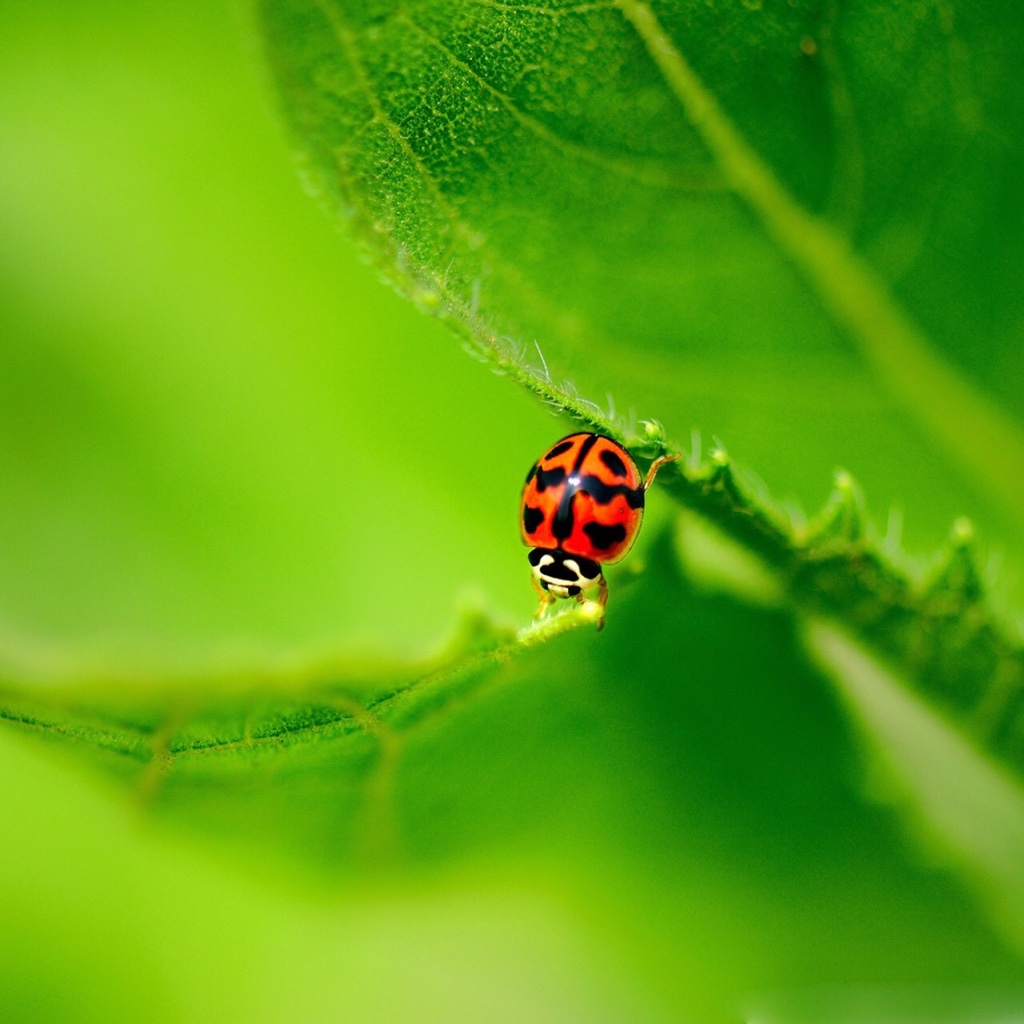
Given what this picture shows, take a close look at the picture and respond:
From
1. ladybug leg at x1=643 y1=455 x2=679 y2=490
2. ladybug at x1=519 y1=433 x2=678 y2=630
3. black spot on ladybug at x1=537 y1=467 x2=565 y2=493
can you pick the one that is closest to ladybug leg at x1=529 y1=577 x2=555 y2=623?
ladybug at x1=519 y1=433 x2=678 y2=630

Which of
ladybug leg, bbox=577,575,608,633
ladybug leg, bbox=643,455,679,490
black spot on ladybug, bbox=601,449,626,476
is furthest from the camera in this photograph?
black spot on ladybug, bbox=601,449,626,476

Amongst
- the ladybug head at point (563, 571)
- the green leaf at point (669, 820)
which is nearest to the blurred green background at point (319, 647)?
the green leaf at point (669, 820)

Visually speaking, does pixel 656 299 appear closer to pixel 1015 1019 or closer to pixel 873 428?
pixel 873 428

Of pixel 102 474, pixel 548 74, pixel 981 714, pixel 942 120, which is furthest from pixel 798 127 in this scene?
pixel 102 474

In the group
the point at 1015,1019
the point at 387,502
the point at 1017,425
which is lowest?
the point at 1015,1019

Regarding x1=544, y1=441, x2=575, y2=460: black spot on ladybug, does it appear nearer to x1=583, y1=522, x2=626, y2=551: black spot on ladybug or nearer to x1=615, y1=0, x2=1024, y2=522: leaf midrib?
x1=583, y1=522, x2=626, y2=551: black spot on ladybug

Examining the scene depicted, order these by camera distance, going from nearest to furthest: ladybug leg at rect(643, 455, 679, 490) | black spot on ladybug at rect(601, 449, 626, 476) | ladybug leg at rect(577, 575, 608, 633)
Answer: ladybug leg at rect(643, 455, 679, 490) → ladybug leg at rect(577, 575, 608, 633) → black spot on ladybug at rect(601, 449, 626, 476)
